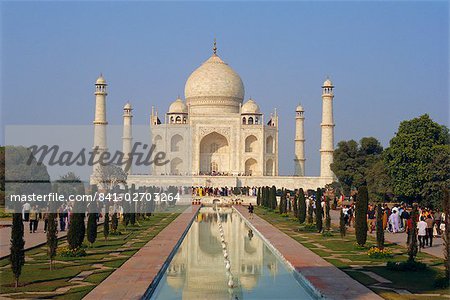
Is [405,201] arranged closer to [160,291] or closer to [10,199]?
[10,199]

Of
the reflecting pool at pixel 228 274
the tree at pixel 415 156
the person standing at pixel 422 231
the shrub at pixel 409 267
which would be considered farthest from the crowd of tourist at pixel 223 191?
the shrub at pixel 409 267

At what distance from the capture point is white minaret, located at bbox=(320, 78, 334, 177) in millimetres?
35750

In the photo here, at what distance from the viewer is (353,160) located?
110ft

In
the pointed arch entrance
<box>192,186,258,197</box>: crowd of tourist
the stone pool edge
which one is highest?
the pointed arch entrance

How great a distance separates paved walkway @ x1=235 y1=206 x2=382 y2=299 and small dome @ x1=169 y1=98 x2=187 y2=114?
88.3 ft

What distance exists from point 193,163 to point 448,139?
17.9 m

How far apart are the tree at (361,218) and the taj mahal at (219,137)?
2396cm

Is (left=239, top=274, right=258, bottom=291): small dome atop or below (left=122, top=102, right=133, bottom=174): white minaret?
below

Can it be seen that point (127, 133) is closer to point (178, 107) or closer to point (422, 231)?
point (178, 107)

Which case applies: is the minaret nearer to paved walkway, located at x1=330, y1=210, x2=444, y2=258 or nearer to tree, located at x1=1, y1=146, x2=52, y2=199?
tree, located at x1=1, y1=146, x2=52, y2=199

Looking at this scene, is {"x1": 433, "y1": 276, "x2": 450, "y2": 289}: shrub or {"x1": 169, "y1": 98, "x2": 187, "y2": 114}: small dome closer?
{"x1": 433, "y1": 276, "x2": 450, "y2": 289}: shrub

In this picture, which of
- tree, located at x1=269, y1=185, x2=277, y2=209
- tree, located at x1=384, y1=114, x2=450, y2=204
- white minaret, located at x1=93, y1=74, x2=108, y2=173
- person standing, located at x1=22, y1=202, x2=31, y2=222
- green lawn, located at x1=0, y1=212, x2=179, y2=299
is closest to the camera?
green lawn, located at x1=0, y1=212, x2=179, y2=299

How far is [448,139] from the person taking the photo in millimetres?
23438

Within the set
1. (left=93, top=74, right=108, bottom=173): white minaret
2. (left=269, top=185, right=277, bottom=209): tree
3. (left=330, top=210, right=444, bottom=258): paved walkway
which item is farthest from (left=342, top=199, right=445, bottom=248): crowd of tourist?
(left=93, top=74, right=108, bottom=173): white minaret
